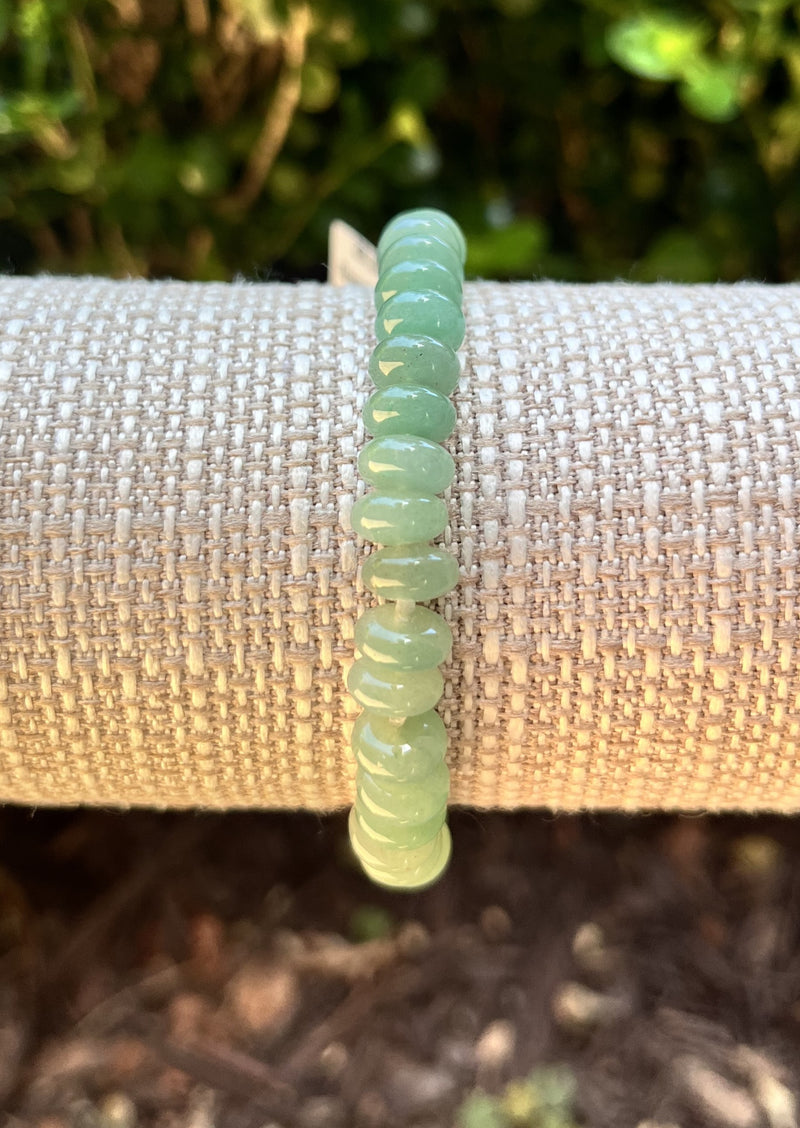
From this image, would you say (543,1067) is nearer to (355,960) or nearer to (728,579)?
(355,960)

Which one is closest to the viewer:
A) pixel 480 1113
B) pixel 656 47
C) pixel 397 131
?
pixel 480 1113

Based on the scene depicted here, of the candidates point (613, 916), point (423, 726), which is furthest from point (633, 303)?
point (613, 916)

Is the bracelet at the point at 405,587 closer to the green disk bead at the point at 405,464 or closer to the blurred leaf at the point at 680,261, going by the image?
the green disk bead at the point at 405,464

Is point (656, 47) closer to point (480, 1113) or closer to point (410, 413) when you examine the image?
point (410, 413)

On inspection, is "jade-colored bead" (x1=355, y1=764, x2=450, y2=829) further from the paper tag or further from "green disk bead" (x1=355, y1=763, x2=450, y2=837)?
the paper tag

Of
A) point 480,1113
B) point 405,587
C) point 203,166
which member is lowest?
point 480,1113

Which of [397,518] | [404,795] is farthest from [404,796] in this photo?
[397,518]

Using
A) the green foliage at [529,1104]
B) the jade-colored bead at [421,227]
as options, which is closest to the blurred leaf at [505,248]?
the jade-colored bead at [421,227]
